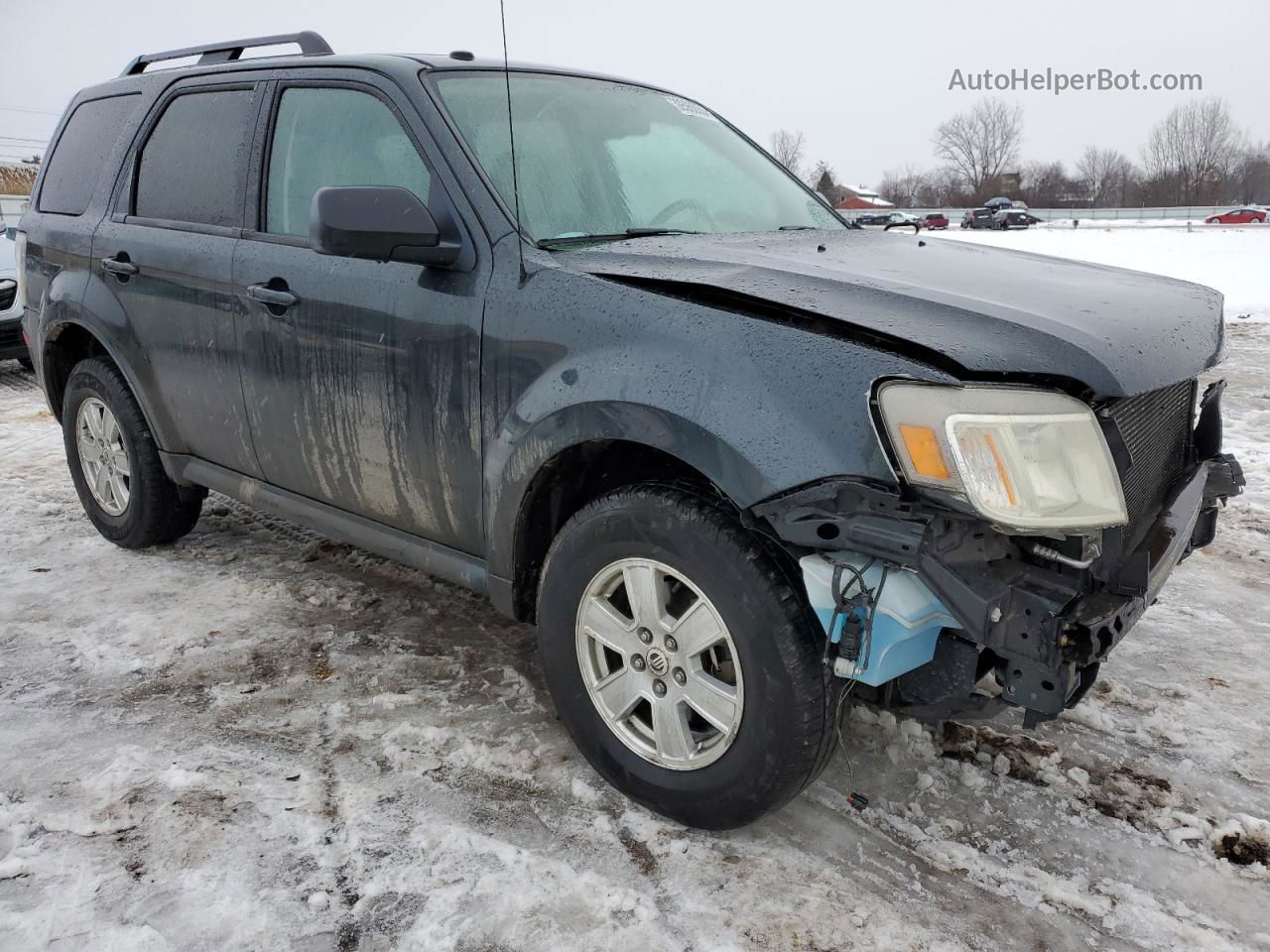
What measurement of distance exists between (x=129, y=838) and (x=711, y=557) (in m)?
1.57

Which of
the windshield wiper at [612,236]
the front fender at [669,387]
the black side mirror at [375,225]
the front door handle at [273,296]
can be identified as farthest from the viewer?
the front door handle at [273,296]

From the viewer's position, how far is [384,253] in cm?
254

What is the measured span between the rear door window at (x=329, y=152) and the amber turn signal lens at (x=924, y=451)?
1.58 m

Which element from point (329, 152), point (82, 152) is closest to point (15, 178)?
point (82, 152)

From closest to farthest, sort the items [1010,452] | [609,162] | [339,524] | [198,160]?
1. [1010,452]
2. [609,162]
3. [339,524]
4. [198,160]

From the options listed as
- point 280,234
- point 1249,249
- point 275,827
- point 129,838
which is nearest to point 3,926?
point 129,838

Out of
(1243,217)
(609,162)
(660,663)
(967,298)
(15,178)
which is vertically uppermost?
(15,178)

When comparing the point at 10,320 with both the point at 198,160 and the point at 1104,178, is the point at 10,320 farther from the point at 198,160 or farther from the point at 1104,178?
the point at 1104,178

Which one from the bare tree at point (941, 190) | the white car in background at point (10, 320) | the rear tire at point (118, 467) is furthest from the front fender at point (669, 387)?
the bare tree at point (941, 190)

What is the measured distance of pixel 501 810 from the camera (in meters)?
2.45

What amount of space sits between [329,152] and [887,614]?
228 cm

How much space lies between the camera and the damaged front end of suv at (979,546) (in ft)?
5.98

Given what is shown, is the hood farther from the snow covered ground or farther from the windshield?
the snow covered ground

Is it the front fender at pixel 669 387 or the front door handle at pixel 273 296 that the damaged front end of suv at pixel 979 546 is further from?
the front door handle at pixel 273 296
